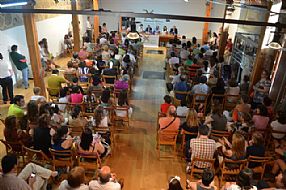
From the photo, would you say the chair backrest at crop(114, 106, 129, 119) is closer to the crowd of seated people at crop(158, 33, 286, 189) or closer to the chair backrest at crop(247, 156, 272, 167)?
the crowd of seated people at crop(158, 33, 286, 189)

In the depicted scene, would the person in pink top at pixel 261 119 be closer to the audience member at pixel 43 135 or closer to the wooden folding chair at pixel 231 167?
the wooden folding chair at pixel 231 167

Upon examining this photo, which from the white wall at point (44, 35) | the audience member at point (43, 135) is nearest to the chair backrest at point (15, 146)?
the audience member at point (43, 135)

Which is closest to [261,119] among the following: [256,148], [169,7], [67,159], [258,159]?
[256,148]

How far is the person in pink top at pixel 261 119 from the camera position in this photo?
5.20m

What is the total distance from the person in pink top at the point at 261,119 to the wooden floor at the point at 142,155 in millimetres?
1664

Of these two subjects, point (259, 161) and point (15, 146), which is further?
point (15, 146)

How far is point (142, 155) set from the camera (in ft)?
17.1

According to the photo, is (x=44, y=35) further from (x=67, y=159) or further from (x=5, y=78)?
(x=67, y=159)

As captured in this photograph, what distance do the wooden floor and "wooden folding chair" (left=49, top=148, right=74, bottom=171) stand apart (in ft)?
3.14

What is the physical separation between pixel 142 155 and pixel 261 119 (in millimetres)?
2456

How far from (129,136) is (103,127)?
3.59ft

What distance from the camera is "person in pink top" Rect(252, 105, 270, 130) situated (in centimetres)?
520

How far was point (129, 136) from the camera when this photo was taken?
586 cm

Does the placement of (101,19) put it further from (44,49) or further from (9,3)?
(9,3)
